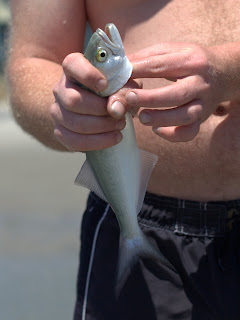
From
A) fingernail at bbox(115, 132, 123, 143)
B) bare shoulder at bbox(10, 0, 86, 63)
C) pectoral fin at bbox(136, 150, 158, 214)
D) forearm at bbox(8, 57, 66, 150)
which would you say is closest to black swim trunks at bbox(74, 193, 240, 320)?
pectoral fin at bbox(136, 150, 158, 214)

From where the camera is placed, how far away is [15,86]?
2.11m

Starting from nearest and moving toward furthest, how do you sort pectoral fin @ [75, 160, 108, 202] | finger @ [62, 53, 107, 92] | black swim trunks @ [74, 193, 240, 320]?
finger @ [62, 53, 107, 92] < pectoral fin @ [75, 160, 108, 202] < black swim trunks @ [74, 193, 240, 320]

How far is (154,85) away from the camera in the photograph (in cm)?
192

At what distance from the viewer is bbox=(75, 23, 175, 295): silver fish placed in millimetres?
1380

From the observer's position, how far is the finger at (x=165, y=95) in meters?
1.37

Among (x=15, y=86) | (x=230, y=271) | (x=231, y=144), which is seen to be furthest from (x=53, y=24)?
(x=230, y=271)

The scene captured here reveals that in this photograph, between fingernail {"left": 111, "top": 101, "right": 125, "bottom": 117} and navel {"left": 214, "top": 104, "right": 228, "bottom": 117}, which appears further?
navel {"left": 214, "top": 104, "right": 228, "bottom": 117}

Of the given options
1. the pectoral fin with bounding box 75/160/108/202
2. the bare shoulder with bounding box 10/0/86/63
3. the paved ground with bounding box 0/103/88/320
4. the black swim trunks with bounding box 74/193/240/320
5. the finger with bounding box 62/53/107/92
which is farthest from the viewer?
the paved ground with bounding box 0/103/88/320

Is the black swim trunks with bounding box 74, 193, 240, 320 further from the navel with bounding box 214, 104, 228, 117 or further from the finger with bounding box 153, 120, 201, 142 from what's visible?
the finger with bounding box 153, 120, 201, 142

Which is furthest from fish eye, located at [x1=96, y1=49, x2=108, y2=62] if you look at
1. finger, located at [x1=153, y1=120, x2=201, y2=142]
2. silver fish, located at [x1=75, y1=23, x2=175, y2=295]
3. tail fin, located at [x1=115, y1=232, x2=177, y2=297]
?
tail fin, located at [x1=115, y1=232, x2=177, y2=297]

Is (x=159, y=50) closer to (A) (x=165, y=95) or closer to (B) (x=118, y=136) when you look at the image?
(A) (x=165, y=95)

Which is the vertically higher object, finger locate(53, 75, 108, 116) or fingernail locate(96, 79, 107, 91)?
fingernail locate(96, 79, 107, 91)

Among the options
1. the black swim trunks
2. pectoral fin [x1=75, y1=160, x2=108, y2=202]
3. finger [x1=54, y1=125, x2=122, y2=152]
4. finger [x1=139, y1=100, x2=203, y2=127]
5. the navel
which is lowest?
the black swim trunks

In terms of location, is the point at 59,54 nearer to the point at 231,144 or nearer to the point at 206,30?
the point at 206,30
